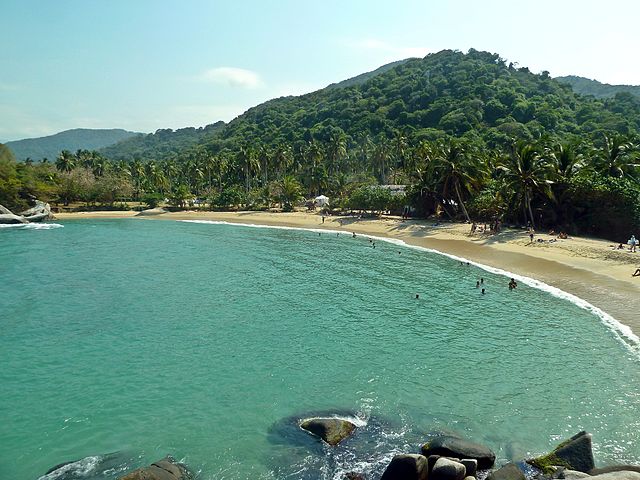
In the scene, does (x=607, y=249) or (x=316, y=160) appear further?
(x=316, y=160)

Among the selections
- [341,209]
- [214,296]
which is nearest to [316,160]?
[341,209]

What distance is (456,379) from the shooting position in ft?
70.4

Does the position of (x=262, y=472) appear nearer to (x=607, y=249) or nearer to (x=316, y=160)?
(x=607, y=249)

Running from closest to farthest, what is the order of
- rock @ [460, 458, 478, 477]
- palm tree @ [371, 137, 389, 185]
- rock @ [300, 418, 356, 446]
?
1. rock @ [460, 458, 478, 477]
2. rock @ [300, 418, 356, 446]
3. palm tree @ [371, 137, 389, 185]

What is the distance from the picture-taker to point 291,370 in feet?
74.7

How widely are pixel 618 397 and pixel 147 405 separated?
18977 mm

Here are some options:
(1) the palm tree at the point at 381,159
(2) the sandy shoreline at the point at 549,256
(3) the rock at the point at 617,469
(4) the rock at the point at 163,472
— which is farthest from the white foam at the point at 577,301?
→ (1) the palm tree at the point at 381,159

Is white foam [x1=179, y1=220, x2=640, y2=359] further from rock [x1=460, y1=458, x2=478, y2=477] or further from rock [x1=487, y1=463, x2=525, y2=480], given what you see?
rock [x1=460, y1=458, x2=478, y2=477]

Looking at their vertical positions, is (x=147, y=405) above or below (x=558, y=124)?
below

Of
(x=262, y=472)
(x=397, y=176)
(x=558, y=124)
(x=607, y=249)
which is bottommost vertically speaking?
(x=262, y=472)

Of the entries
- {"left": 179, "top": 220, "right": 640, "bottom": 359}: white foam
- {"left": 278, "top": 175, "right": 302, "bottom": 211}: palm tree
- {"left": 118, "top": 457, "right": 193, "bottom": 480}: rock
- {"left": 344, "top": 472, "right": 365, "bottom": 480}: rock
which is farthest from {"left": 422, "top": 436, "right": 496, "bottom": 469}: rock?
{"left": 278, "top": 175, "right": 302, "bottom": 211}: palm tree

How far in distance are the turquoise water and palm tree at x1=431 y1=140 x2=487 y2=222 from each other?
26303 millimetres

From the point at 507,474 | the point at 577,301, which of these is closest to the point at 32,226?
the point at 577,301

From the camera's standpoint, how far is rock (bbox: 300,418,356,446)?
16.4 metres
